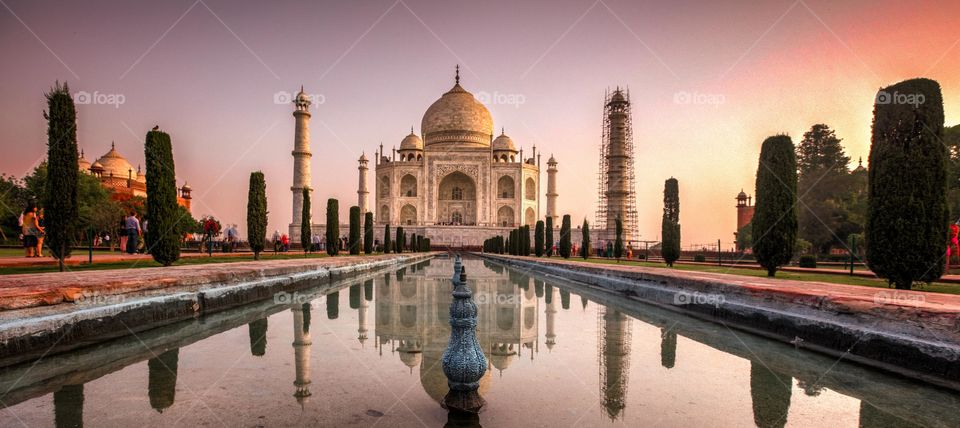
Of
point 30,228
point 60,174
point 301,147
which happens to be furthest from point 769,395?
point 301,147

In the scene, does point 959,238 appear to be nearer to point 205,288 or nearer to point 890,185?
point 890,185

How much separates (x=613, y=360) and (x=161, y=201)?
846 cm

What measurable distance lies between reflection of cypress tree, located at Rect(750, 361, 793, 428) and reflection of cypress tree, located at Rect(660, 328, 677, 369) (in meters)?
0.40

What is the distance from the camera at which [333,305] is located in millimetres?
5020

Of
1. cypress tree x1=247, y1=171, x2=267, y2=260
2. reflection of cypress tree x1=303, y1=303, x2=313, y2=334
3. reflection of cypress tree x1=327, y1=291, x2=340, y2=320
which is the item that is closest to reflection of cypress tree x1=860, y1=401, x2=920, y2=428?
reflection of cypress tree x1=303, y1=303, x2=313, y2=334

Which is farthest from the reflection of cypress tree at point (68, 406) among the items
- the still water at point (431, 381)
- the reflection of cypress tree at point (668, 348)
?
the reflection of cypress tree at point (668, 348)

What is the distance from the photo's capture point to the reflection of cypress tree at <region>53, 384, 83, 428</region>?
5.54ft

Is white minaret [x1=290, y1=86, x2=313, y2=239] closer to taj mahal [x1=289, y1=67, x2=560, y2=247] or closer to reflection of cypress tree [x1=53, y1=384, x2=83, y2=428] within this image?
taj mahal [x1=289, y1=67, x2=560, y2=247]

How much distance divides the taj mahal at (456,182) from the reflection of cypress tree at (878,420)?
116 feet

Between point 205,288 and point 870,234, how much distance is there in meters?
7.31

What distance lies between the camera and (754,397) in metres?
2.11

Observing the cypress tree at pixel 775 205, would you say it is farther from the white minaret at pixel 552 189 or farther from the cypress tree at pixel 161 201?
the white minaret at pixel 552 189

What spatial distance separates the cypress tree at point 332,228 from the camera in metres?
16.7

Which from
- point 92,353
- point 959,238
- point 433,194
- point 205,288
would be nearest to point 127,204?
point 433,194
